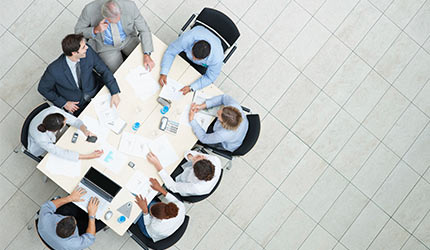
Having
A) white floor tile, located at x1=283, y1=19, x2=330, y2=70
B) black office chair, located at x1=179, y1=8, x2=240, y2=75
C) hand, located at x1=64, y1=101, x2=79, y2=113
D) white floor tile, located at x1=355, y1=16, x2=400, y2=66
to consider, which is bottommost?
hand, located at x1=64, y1=101, x2=79, y2=113

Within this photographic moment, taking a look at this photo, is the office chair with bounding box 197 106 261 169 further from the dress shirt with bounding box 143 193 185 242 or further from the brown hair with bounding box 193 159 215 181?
the dress shirt with bounding box 143 193 185 242

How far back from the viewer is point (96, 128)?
3.83 meters

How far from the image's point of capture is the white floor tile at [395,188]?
5.17 metres

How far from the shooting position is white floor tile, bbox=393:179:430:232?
517 cm

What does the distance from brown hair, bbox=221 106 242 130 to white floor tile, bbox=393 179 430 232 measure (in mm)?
2811

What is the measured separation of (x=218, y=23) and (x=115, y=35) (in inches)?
43.8

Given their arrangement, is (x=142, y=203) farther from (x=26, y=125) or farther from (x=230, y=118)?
(x=26, y=125)

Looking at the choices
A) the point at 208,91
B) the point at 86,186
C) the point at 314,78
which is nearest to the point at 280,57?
the point at 314,78

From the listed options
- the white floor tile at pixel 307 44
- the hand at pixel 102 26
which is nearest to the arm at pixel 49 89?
the hand at pixel 102 26

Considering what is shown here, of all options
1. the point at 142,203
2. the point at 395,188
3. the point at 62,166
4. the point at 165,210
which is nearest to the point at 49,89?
the point at 62,166

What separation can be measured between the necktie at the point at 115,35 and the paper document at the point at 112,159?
114cm

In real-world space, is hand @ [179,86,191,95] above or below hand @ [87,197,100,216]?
above

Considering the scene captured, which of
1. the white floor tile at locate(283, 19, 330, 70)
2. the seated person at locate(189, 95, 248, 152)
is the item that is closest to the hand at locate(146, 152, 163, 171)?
the seated person at locate(189, 95, 248, 152)

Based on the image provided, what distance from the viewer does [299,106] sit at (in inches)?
204
